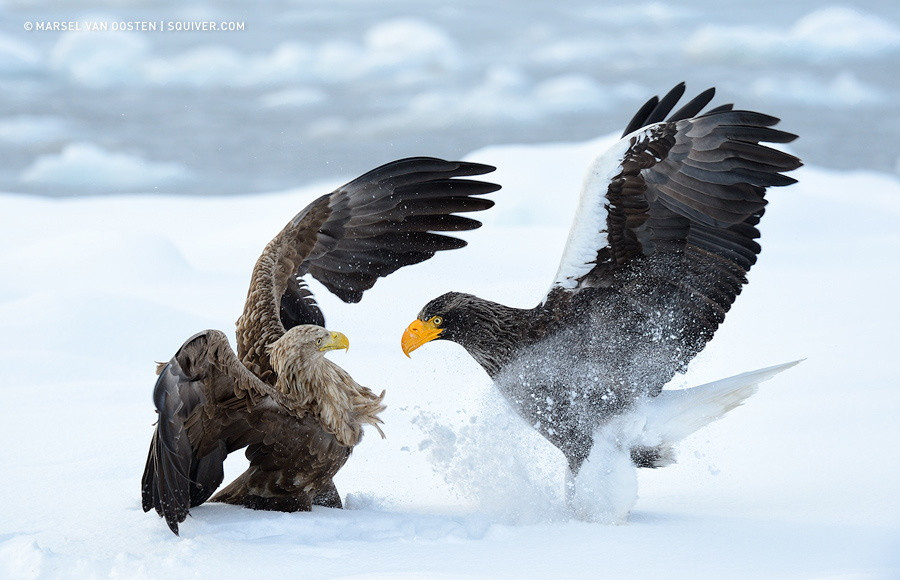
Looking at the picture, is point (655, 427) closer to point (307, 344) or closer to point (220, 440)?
point (307, 344)

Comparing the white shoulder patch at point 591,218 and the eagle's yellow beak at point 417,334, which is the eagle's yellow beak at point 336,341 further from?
the white shoulder patch at point 591,218

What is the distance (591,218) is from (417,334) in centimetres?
84

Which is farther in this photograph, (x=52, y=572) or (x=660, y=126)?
(x=660, y=126)

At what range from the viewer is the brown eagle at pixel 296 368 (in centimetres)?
352

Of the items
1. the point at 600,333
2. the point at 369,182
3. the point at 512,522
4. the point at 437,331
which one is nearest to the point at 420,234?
the point at 369,182

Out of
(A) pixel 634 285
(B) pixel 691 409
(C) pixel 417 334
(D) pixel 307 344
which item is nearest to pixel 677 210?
(A) pixel 634 285

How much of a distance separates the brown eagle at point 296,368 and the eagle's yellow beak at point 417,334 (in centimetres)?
25

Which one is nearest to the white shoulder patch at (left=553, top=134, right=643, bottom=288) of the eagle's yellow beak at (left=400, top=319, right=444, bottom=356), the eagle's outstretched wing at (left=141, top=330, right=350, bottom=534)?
the eagle's yellow beak at (left=400, top=319, right=444, bottom=356)

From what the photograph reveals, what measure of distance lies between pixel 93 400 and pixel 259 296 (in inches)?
85.2

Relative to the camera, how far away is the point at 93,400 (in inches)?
239

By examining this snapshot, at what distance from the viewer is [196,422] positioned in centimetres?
364

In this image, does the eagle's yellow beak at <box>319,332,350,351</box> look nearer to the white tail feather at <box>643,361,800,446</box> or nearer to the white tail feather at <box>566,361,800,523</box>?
the white tail feather at <box>566,361,800,523</box>

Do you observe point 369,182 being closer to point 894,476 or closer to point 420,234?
point 420,234

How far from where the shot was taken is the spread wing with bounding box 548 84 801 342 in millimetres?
3926
